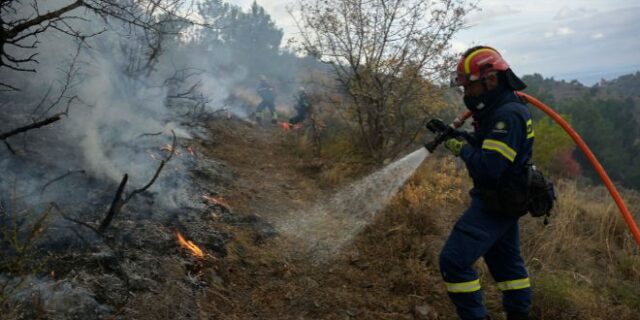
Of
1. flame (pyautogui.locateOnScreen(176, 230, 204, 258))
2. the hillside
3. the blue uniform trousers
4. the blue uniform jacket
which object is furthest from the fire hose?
flame (pyautogui.locateOnScreen(176, 230, 204, 258))

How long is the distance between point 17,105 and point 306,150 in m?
5.21

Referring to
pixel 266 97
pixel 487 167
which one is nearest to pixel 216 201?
pixel 487 167

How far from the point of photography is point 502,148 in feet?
9.05

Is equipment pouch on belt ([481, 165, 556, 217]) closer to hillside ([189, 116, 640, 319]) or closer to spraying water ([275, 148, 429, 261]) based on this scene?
spraying water ([275, 148, 429, 261])

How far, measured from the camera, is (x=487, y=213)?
2998mm

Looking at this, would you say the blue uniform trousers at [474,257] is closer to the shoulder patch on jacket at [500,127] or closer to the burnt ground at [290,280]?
the shoulder patch on jacket at [500,127]

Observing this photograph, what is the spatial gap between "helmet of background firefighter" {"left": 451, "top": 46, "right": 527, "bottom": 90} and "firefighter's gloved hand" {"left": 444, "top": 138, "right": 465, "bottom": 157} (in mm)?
430

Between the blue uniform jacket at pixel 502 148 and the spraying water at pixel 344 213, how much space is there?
35.7 inches

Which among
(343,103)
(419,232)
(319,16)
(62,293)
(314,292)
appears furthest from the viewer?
(343,103)

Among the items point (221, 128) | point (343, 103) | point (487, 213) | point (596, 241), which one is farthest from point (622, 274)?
point (221, 128)

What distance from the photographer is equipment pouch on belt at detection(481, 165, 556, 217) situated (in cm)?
290

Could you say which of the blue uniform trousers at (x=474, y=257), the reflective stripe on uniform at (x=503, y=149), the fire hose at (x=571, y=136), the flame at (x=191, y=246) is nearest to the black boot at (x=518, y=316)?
the blue uniform trousers at (x=474, y=257)

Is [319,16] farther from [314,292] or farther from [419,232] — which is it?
[314,292]

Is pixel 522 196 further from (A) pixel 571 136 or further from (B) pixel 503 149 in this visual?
(A) pixel 571 136
